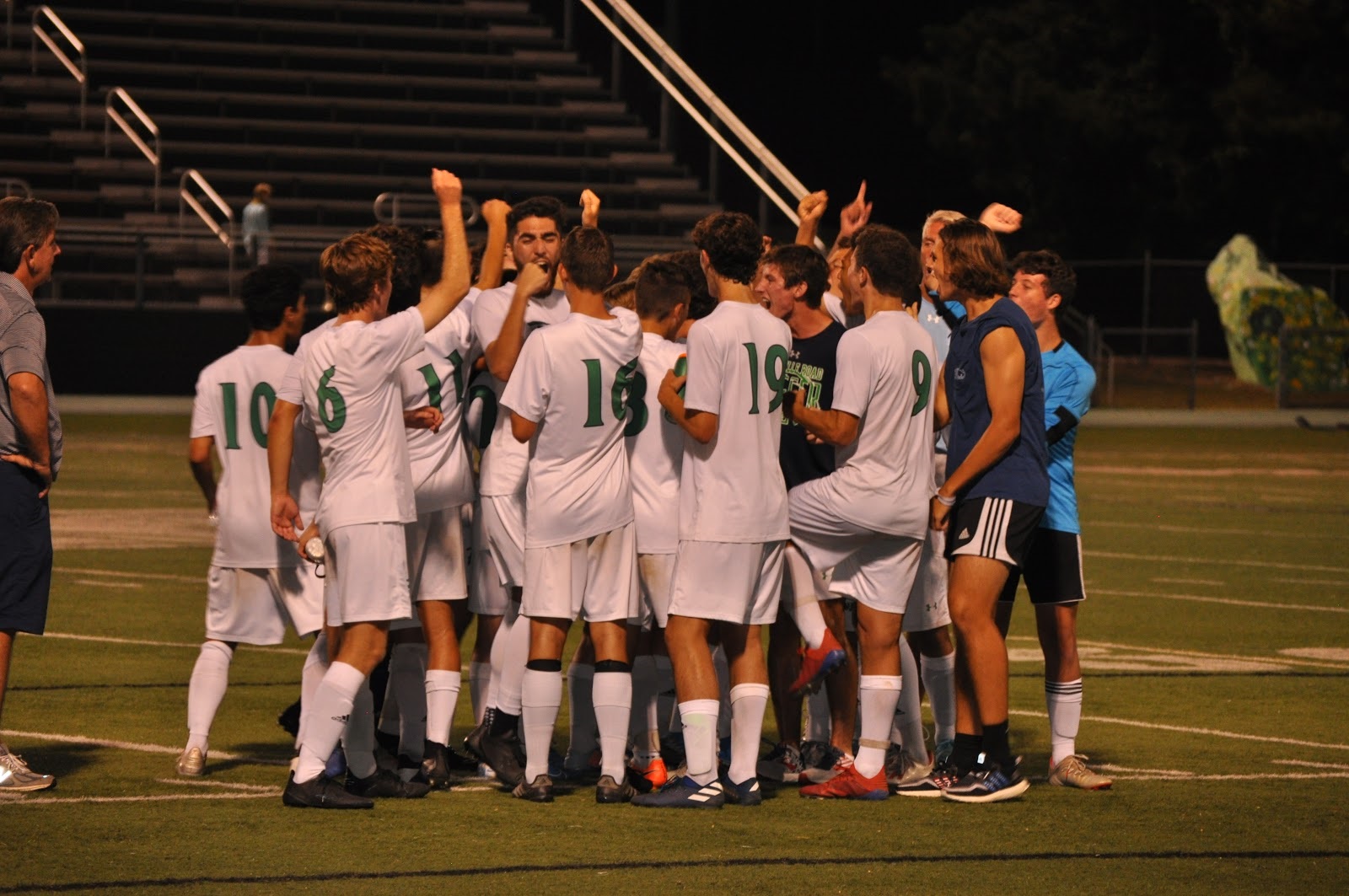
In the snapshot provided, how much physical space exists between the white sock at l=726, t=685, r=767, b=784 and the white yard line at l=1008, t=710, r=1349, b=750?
2149mm

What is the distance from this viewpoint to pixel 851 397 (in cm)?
766

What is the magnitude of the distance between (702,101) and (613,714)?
25271 mm

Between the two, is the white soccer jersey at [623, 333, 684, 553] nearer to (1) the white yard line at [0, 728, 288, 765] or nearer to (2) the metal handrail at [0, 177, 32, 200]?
(1) the white yard line at [0, 728, 288, 765]

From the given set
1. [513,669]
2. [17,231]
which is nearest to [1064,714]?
[513,669]

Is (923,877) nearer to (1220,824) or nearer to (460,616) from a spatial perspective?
(1220,824)

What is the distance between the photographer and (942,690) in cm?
830

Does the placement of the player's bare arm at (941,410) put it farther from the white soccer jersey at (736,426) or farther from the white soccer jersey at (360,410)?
the white soccer jersey at (360,410)

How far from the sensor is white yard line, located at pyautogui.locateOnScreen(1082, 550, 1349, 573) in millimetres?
15188

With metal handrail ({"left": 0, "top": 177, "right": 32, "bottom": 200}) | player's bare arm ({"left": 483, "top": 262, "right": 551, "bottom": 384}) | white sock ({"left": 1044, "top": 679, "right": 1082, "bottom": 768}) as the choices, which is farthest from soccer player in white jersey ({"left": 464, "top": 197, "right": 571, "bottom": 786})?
metal handrail ({"left": 0, "top": 177, "right": 32, "bottom": 200})

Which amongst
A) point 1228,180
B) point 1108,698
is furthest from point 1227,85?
point 1108,698

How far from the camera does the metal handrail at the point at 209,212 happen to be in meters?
29.6

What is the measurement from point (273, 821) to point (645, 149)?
27.8 metres

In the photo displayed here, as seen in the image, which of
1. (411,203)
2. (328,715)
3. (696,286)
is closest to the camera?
(328,715)

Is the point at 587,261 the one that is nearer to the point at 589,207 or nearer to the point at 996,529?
the point at 589,207
